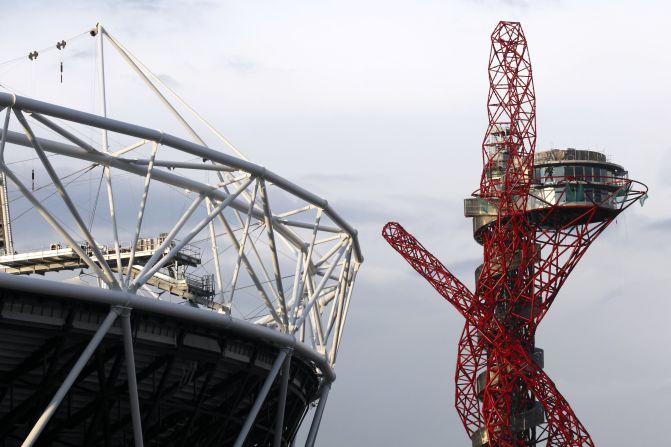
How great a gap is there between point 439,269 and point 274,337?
59555 mm

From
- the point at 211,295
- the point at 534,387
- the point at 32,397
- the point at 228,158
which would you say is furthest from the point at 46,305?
the point at 534,387

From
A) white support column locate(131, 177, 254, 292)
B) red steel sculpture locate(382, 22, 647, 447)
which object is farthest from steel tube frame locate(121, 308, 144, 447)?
red steel sculpture locate(382, 22, 647, 447)

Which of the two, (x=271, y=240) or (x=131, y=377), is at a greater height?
(x=271, y=240)

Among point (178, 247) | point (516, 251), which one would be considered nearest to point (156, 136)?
point (178, 247)

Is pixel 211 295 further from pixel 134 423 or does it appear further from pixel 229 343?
pixel 134 423

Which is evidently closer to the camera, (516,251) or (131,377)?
(131,377)

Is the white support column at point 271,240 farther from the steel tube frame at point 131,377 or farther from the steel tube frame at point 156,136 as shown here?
the steel tube frame at point 131,377

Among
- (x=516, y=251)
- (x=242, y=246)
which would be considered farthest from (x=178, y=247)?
(x=516, y=251)

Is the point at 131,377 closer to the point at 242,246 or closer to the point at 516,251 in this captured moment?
the point at 242,246

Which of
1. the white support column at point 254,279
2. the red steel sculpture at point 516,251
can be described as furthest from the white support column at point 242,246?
the red steel sculpture at point 516,251

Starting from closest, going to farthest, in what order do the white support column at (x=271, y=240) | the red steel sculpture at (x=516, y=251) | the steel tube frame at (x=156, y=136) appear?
the steel tube frame at (x=156, y=136) < the white support column at (x=271, y=240) < the red steel sculpture at (x=516, y=251)

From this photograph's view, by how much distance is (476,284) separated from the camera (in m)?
124

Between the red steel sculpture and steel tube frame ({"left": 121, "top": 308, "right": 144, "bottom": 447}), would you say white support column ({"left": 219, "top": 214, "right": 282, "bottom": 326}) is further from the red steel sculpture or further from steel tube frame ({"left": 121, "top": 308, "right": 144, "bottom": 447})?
the red steel sculpture

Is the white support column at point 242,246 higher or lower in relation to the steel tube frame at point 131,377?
higher
